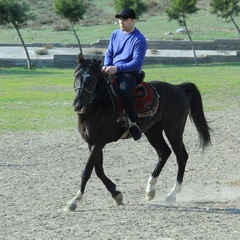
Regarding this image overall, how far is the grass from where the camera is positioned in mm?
18781

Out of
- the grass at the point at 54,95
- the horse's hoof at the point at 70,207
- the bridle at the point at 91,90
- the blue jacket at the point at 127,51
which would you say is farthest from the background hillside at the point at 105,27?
the horse's hoof at the point at 70,207

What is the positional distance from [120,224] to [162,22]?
197 feet

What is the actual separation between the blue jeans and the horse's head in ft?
1.32

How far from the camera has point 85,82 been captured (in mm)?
9359

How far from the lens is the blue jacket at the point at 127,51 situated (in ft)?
32.0

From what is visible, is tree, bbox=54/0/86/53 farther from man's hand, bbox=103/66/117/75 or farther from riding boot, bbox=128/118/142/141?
man's hand, bbox=103/66/117/75

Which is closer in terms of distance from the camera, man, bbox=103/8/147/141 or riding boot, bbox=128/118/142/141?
man, bbox=103/8/147/141

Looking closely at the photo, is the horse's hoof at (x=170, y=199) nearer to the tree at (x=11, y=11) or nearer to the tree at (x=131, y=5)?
the tree at (x=11, y=11)

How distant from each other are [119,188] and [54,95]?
48.1 feet

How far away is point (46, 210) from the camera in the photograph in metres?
9.45

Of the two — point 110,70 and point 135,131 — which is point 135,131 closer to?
point 135,131

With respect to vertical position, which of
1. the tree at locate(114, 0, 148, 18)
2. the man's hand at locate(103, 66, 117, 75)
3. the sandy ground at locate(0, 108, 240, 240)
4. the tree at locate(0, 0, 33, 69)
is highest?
the man's hand at locate(103, 66, 117, 75)

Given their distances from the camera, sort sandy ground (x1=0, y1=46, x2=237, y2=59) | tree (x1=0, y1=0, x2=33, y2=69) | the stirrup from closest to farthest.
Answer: the stirrup
tree (x1=0, y1=0, x2=33, y2=69)
sandy ground (x1=0, y1=46, x2=237, y2=59)

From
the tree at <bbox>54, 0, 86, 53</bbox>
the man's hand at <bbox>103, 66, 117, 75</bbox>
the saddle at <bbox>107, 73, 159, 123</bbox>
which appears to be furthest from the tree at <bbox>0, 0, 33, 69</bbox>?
the man's hand at <bbox>103, 66, 117, 75</bbox>
